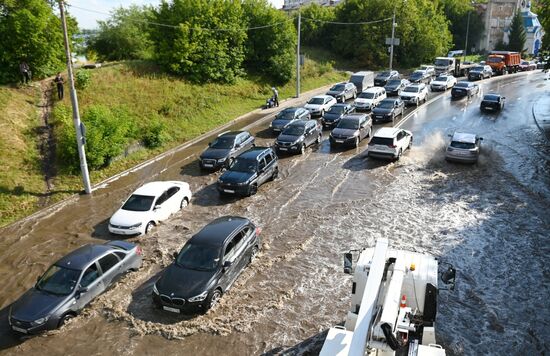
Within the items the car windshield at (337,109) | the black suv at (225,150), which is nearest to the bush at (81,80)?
the black suv at (225,150)

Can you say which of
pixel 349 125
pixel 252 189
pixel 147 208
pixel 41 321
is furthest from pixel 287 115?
pixel 41 321

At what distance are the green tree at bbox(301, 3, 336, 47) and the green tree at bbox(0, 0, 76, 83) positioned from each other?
39757 mm

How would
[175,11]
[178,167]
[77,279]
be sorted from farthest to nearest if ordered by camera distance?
[175,11]
[178,167]
[77,279]

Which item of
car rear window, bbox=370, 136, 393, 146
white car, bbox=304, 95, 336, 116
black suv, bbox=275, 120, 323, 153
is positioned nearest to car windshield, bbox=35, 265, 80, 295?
black suv, bbox=275, 120, 323, 153

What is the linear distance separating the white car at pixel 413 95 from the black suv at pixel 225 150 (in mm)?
16963

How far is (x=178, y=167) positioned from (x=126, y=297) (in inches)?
469

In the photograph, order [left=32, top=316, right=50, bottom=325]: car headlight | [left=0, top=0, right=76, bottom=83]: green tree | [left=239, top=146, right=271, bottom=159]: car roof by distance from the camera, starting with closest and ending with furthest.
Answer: [left=32, top=316, right=50, bottom=325]: car headlight → [left=239, top=146, right=271, bottom=159]: car roof → [left=0, top=0, right=76, bottom=83]: green tree

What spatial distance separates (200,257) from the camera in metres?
12.0

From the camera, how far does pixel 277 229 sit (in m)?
16.2

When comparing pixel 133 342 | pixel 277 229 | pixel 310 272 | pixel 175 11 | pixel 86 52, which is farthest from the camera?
pixel 86 52

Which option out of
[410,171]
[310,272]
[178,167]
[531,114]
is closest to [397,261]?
[310,272]

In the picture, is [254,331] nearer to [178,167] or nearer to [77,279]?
[77,279]

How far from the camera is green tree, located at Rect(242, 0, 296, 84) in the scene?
4144 cm

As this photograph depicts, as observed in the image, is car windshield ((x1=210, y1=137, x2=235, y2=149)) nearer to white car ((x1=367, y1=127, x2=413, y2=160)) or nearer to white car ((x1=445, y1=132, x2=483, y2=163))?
white car ((x1=367, y1=127, x2=413, y2=160))
